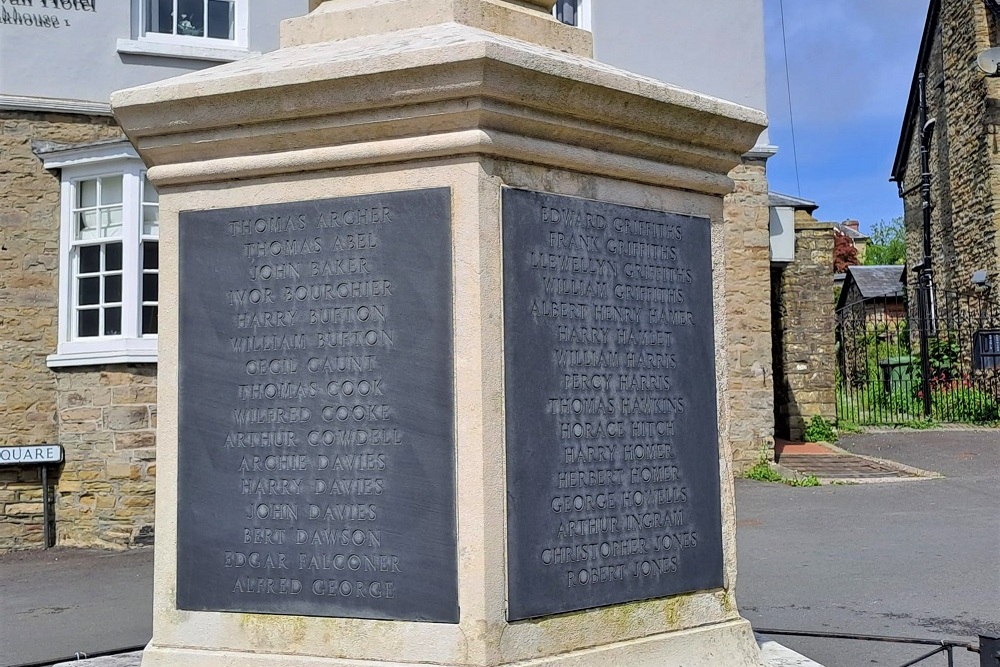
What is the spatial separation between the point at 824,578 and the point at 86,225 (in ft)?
27.2

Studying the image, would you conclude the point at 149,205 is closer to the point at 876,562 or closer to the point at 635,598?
the point at 876,562

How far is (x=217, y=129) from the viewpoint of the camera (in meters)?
3.32

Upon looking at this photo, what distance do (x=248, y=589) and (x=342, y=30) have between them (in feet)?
6.16

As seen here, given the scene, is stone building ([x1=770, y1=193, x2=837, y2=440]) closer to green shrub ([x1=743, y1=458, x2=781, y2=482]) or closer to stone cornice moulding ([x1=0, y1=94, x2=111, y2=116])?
green shrub ([x1=743, y1=458, x2=781, y2=482])

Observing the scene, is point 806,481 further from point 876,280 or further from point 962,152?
point 876,280

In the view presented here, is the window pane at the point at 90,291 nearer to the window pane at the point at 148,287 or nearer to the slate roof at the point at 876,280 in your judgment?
the window pane at the point at 148,287

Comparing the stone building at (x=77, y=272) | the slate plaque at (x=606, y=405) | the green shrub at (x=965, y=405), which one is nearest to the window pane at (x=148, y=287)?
the stone building at (x=77, y=272)

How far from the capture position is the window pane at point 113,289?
11141mm

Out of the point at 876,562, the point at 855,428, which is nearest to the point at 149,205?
the point at 876,562

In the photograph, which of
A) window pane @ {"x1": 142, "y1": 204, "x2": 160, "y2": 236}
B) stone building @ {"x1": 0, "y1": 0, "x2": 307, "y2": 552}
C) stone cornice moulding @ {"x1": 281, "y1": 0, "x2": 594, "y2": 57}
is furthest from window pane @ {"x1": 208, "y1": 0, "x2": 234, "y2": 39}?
stone cornice moulding @ {"x1": 281, "y1": 0, "x2": 594, "y2": 57}

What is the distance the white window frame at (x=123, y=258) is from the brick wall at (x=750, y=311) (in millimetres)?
7758

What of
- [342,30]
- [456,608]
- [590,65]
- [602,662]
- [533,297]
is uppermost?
[342,30]

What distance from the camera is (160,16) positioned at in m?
11.6

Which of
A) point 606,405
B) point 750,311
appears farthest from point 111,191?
point 606,405
